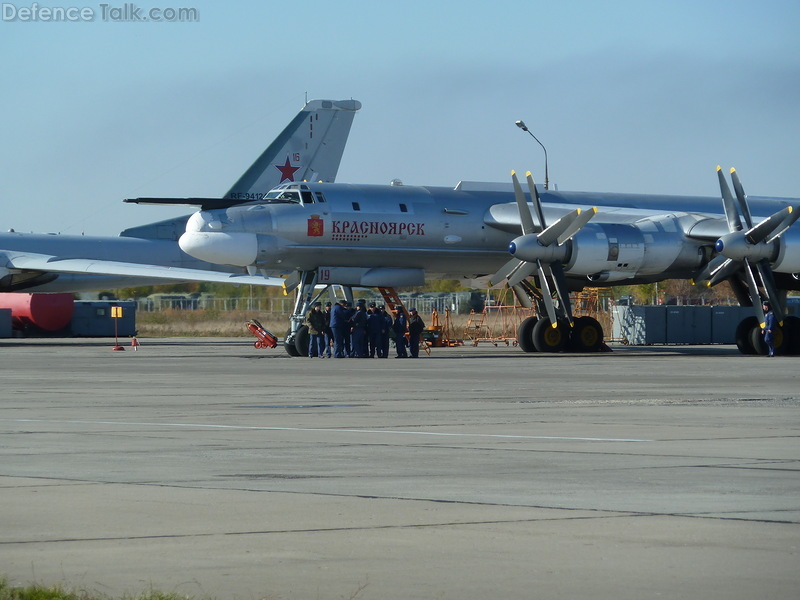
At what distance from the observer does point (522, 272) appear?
1209 inches

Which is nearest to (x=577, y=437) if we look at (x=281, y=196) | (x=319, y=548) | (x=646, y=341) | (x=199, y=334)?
(x=319, y=548)

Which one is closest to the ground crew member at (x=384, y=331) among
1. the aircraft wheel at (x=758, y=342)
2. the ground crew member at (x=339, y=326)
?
the ground crew member at (x=339, y=326)

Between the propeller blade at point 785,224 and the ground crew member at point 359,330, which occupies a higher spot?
the propeller blade at point 785,224

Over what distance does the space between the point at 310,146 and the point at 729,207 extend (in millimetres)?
18135

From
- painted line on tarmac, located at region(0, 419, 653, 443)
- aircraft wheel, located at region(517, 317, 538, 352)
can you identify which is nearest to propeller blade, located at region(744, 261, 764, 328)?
aircraft wheel, located at region(517, 317, 538, 352)

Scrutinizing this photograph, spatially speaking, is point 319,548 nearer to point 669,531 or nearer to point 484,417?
point 669,531

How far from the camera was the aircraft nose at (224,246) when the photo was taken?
96.7ft

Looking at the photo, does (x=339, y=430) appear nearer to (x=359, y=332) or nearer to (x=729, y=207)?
(x=359, y=332)

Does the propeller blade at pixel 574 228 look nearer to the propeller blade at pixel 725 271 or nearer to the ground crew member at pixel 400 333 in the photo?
the propeller blade at pixel 725 271

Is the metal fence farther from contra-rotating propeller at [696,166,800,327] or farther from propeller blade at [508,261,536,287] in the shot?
contra-rotating propeller at [696,166,800,327]

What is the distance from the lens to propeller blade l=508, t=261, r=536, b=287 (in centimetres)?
3067

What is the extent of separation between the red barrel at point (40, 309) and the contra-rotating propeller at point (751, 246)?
30.4 meters

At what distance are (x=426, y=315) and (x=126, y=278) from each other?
69.8 feet

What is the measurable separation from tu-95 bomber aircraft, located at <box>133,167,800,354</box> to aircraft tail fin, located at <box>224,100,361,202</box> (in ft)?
38.9
